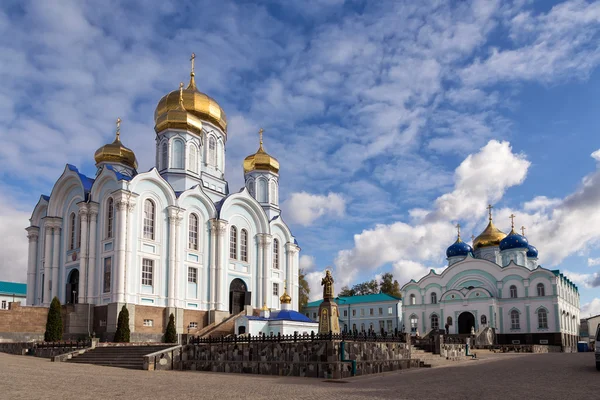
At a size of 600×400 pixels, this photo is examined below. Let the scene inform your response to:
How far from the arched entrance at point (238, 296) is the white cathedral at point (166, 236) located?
0.21 feet

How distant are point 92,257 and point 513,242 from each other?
3813cm

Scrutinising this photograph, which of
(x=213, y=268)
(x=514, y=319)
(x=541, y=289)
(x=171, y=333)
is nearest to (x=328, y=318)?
(x=171, y=333)

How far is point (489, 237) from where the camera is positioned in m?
57.0

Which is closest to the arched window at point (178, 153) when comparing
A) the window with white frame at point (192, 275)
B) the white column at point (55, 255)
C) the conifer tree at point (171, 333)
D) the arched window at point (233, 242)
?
the arched window at point (233, 242)

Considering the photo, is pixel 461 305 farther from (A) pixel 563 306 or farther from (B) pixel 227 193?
(B) pixel 227 193

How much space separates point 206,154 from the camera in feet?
129

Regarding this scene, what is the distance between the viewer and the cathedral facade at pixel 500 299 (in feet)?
153

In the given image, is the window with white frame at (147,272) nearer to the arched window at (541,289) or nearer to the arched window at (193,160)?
the arched window at (193,160)

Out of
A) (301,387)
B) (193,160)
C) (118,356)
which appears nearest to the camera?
(301,387)

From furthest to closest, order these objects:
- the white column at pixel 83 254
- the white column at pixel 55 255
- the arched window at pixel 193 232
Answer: the arched window at pixel 193 232
the white column at pixel 55 255
the white column at pixel 83 254

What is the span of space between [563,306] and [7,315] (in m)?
41.6

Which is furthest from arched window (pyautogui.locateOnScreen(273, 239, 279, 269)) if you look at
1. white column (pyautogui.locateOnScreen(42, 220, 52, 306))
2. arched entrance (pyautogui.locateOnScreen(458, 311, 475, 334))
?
arched entrance (pyautogui.locateOnScreen(458, 311, 475, 334))

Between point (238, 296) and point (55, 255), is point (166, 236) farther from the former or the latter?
point (55, 255)

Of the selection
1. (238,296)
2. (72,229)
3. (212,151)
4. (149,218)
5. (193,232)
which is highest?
(212,151)
